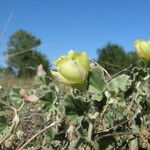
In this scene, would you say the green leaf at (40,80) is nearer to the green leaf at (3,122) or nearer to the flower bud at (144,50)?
the green leaf at (3,122)

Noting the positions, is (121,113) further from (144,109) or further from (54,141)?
(54,141)

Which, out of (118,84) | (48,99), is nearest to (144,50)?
(118,84)

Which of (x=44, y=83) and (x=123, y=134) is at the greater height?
(x=44, y=83)

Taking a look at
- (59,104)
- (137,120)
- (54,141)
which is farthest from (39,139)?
(137,120)

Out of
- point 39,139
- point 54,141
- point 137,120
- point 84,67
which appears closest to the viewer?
point 84,67

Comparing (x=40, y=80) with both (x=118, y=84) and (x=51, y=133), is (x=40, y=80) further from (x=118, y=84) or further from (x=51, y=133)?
(x=118, y=84)

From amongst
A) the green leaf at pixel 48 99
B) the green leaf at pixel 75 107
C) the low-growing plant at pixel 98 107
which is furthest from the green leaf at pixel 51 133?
the green leaf at pixel 75 107

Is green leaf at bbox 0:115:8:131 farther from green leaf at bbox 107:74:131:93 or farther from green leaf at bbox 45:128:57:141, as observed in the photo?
green leaf at bbox 107:74:131:93
